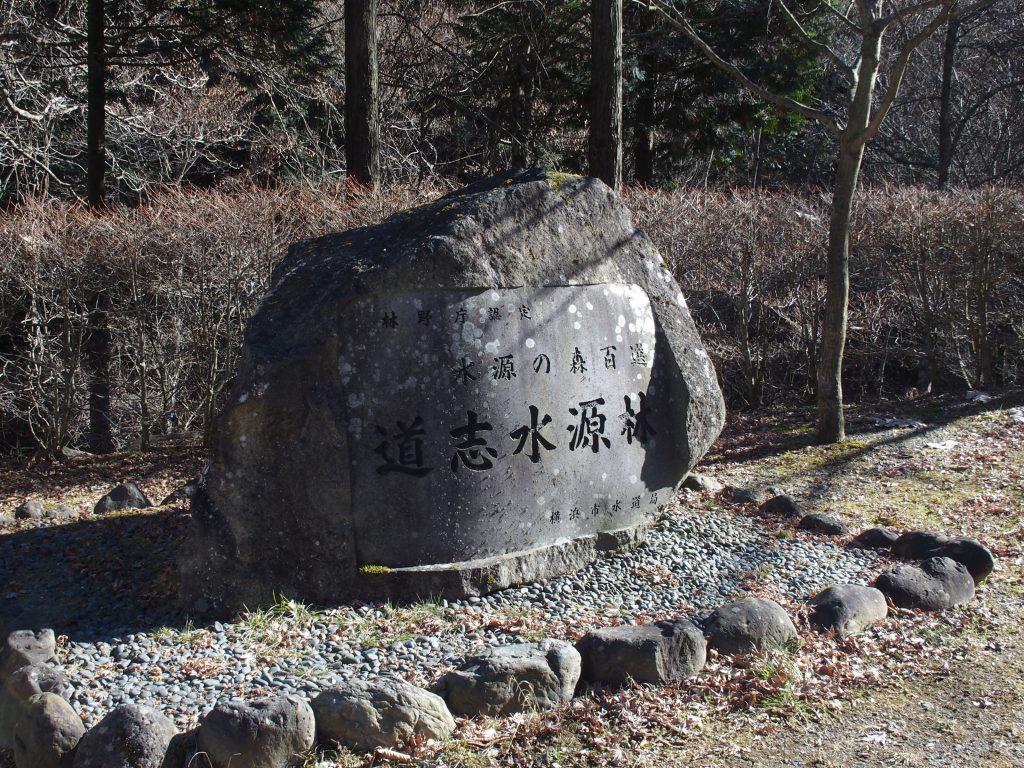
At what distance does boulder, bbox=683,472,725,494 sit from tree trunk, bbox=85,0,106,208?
7753mm

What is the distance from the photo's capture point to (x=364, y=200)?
31.4 feet

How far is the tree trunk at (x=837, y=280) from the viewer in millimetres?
8516

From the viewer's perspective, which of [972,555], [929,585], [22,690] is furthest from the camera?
[972,555]

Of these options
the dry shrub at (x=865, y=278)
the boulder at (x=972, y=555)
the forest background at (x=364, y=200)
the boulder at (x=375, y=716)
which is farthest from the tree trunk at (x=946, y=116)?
the boulder at (x=375, y=716)

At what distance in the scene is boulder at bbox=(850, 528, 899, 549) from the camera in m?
6.32

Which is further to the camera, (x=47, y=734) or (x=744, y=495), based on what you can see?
(x=744, y=495)

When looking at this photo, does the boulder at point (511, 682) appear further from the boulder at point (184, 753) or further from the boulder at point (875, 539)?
the boulder at point (875, 539)

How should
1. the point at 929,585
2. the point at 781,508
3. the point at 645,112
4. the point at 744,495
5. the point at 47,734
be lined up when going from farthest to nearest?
the point at 645,112 → the point at 744,495 → the point at 781,508 → the point at 929,585 → the point at 47,734

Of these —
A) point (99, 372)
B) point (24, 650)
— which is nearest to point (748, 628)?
point (24, 650)

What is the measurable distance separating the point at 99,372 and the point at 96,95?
12.2ft

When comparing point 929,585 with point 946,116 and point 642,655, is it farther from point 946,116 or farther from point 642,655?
point 946,116

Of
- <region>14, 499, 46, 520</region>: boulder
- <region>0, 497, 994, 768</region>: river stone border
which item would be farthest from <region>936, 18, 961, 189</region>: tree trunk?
<region>14, 499, 46, 520</region>: boulder

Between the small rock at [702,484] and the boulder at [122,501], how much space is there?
4.52 m

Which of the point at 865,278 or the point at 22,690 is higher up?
the point at 865,278
